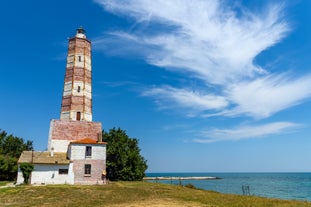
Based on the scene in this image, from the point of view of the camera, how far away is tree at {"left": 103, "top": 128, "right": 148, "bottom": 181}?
4350 cm

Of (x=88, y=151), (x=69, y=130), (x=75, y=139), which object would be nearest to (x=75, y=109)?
(x=69, y=130)

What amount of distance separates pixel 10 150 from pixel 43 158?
16468mm

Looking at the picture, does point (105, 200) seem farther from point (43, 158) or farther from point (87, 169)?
point (43, 158)

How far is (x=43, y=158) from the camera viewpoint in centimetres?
3456

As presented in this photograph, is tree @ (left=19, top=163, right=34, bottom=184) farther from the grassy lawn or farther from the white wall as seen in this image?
the grassy lawn

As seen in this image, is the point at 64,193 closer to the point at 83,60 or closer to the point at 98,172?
the point at 98,172

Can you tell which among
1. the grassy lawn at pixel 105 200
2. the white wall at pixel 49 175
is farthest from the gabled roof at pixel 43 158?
the grassy lawn at pixel 105 200

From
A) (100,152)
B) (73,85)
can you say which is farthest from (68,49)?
(100,152)

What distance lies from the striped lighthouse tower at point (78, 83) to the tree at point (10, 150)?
10.4m

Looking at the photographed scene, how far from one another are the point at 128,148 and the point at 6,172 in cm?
1726

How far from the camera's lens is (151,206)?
732 inches

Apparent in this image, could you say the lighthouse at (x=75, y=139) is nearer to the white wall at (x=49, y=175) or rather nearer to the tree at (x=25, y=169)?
the white wall at (x=49, y=175)

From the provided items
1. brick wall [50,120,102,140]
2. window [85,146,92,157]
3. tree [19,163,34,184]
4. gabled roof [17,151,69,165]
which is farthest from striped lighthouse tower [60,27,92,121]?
tree [19,163,34,184]

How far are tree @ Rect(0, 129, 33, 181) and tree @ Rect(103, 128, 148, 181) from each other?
42.4 feet
